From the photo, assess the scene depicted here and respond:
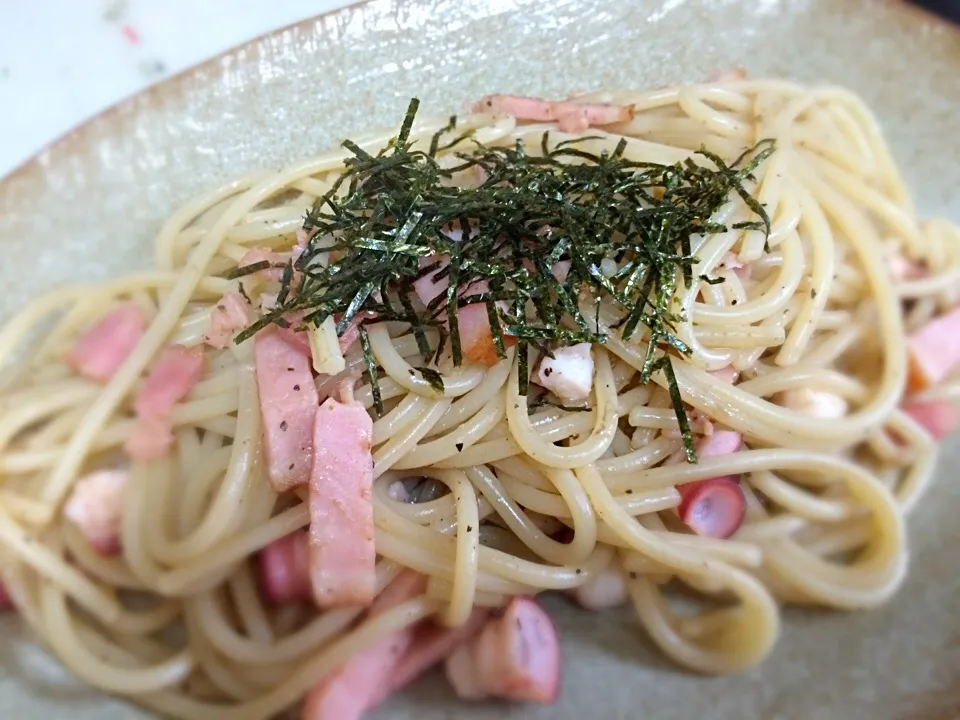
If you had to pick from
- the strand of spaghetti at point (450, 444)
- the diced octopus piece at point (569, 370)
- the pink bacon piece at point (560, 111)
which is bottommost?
the strand of spaghetti at point (450, 444)

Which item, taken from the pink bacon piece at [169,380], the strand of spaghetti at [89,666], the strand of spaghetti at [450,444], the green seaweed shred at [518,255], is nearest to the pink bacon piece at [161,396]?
the pink bacon piece at [169,380]

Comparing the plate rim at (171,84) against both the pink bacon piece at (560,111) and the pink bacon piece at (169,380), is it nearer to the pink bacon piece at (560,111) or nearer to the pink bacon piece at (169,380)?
the pink bacon piece at (560,111)

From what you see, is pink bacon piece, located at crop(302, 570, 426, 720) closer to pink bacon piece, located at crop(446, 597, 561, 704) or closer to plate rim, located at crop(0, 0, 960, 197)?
pink bacon piece, located at crop(446, 597, 561, 704)

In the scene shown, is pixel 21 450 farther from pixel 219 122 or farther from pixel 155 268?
pixel 219 122

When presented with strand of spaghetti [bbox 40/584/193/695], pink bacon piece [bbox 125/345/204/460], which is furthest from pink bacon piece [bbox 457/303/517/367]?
strand of spaghetti [bbox 40/584/193/695]

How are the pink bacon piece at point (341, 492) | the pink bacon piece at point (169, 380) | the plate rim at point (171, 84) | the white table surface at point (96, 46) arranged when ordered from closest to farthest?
the pink bacon piece at point (341, 492), the pink bacon piece at point (169, 380), the plate rim at point (171, 84), the white table surface at point (96, 46)
